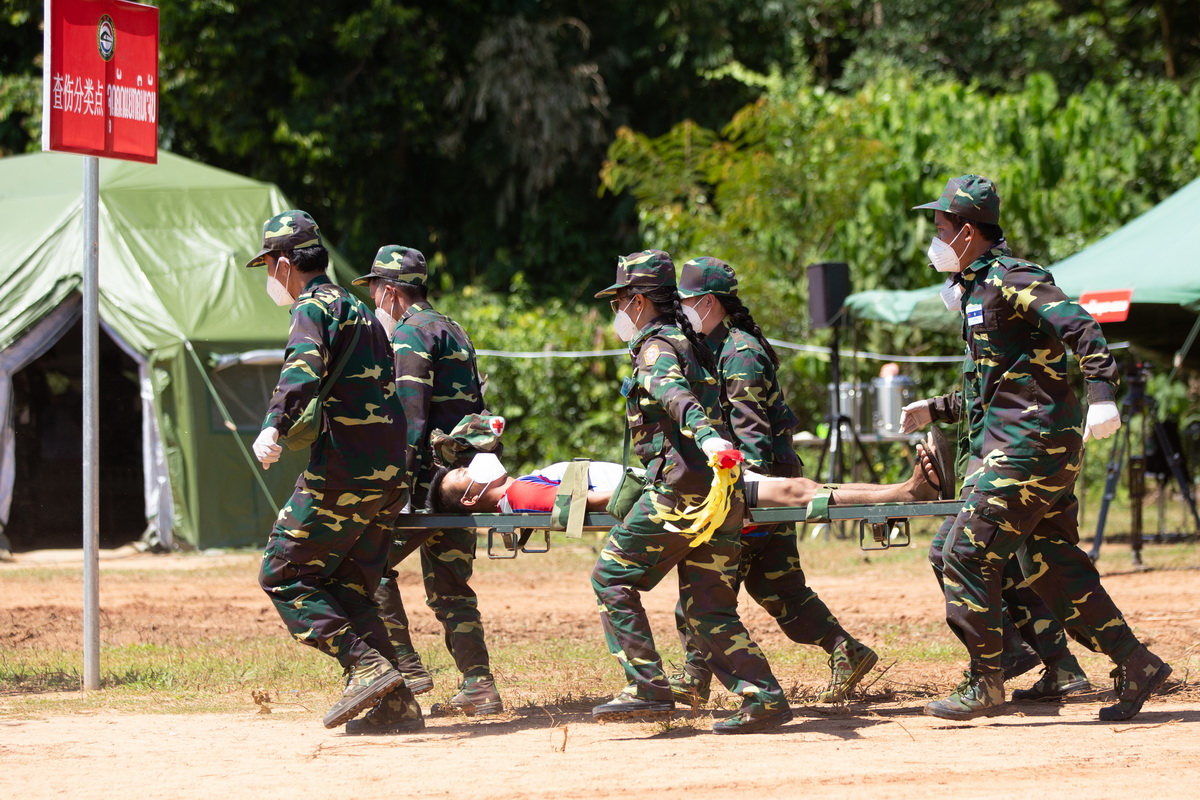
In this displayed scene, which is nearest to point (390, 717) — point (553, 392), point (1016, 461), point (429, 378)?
point (429, 378)

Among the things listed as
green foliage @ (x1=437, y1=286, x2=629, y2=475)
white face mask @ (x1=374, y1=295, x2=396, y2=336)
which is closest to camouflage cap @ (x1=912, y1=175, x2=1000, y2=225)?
white face mask @ (x1=374, y1=295, x2=396, y2=336)

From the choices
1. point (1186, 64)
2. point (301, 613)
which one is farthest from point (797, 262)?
point (301, 613)

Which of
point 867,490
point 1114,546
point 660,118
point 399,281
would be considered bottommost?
point 1114,546

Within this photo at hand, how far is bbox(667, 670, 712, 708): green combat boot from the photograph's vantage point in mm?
5875

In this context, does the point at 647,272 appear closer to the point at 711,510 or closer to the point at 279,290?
the point at 711,510

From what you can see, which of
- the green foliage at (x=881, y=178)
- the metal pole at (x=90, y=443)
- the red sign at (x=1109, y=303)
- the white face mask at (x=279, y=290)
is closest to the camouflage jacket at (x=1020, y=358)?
the white face mask at (x=279, y=290)

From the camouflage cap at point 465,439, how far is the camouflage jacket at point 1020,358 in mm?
2146

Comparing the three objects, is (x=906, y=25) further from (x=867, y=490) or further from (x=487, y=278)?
(x=867, y=490)

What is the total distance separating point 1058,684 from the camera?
623 centimetres

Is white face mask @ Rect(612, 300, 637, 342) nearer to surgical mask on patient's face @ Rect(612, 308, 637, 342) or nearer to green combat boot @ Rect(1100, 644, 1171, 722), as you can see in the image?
surgical mask on patient's face @ Rect(612, 308, 637, 342)

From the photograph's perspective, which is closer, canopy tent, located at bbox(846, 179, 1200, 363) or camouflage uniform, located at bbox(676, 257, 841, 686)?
camouflage uniform, located at bbox(676, 257, 841, 686)

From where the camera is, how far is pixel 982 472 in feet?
18.2

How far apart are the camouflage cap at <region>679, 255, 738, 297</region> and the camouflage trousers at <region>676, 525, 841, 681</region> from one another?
1121 millimetres

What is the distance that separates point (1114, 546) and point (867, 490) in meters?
8.08
